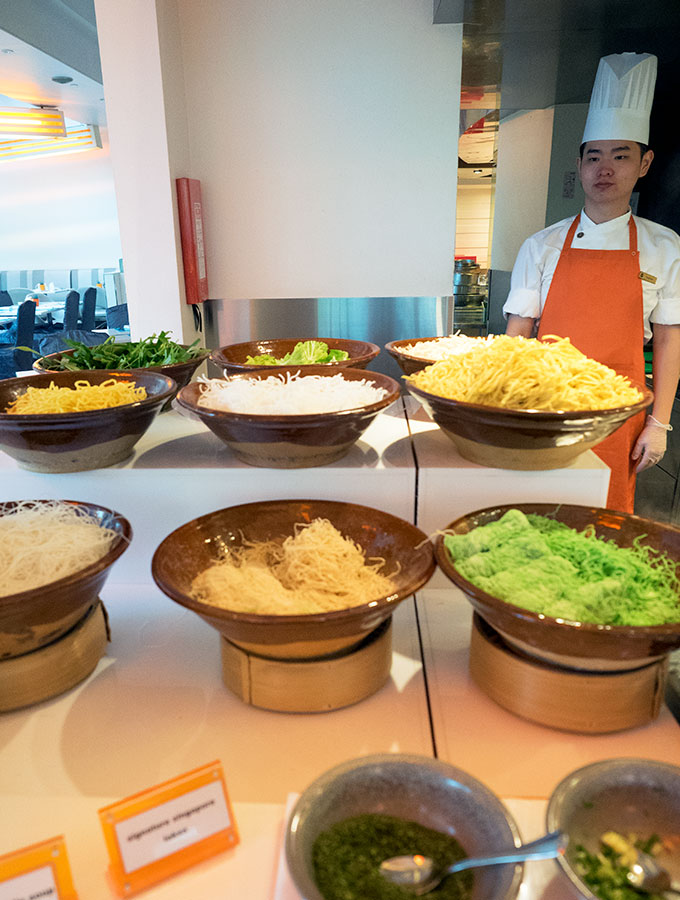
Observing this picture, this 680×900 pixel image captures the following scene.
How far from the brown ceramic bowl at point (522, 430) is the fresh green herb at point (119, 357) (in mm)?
897

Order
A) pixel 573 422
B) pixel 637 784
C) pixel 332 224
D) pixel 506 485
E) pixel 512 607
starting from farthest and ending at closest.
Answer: pixel 332 224, pixel 506 485, pixel 573 422, pixel 512 607, pixel 637 784

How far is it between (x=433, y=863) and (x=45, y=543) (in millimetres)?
795

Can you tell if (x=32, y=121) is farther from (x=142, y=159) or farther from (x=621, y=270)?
(x=621, y=270)

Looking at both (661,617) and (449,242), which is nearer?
(661,617)

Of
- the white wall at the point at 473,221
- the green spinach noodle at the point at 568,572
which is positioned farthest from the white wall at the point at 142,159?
the white wall at the point at 473,221

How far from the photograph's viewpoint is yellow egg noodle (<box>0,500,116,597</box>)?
1.03m

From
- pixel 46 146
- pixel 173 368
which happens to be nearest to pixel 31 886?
pixel 173 368

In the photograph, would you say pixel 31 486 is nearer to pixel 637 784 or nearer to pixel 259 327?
pixel 637 784

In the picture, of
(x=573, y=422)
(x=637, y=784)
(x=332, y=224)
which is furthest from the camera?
(x=332, y=224)

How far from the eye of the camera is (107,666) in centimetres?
118

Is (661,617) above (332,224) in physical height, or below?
below

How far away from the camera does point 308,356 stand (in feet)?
6.29

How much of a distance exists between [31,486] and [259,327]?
221 cm

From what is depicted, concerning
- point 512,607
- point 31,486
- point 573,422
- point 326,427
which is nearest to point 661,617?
point 512,607
